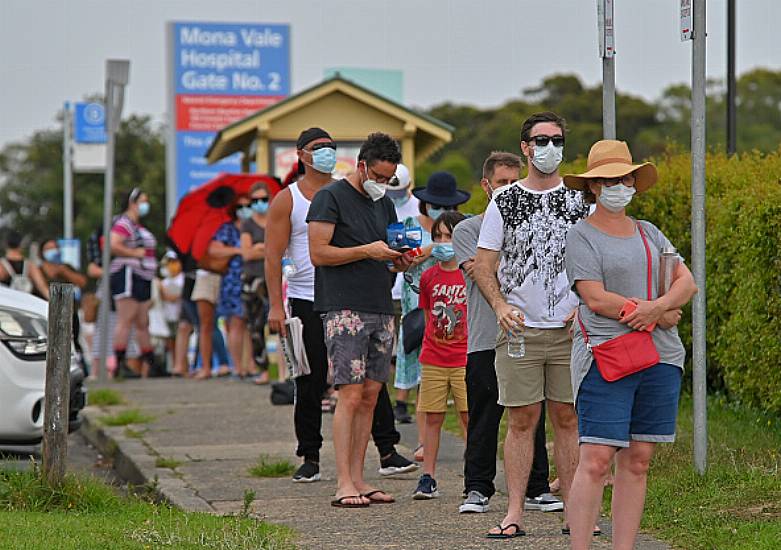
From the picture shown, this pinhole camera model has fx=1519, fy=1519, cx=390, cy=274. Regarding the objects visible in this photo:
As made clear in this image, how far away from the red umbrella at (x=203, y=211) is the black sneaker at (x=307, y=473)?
8229mm

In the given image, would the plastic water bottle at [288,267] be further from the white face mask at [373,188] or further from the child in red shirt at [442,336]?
the white face mask at [373,188]

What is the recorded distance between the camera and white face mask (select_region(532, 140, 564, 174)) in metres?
6.95

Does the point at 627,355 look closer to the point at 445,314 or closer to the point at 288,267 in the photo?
the point at 445,314

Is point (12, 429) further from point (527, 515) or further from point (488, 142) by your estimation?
point (488, 142)

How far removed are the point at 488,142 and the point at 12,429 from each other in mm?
62531

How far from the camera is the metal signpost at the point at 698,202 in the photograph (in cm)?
775

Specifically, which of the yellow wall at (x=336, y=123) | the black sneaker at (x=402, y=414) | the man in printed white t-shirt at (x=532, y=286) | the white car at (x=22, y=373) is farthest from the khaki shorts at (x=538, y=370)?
the yellow wall at (x=336, y=123)

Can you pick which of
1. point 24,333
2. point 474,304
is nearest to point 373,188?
point 474,304

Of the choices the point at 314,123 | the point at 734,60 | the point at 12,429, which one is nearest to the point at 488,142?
the point at 314,123

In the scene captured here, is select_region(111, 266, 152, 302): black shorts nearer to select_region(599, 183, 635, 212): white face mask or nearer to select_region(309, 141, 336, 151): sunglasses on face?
select_region(309, 141, 336, 151): sunglasses on face

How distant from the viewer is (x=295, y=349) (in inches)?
349

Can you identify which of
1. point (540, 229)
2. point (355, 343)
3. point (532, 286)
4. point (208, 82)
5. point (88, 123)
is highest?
point (208, 82)

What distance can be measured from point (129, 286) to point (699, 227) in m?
11.5

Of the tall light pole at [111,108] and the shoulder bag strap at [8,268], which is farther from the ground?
the tall light pole at [111,108]
